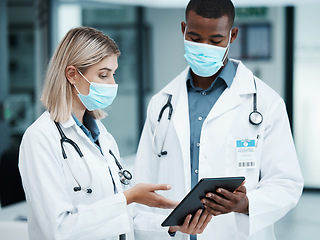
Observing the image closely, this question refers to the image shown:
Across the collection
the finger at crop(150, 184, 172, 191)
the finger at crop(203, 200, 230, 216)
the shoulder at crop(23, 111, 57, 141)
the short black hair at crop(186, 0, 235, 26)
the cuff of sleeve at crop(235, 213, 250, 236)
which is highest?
the short black hair at crop(186, 0, 235, 26)

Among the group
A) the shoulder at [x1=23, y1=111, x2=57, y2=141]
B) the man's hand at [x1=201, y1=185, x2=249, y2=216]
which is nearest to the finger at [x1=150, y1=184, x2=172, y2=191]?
the man's hand at [x1=201, y1=185, x2=249, y2=216]

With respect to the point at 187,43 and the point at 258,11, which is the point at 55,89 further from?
the point at 258,11

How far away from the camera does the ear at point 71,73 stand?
1439 mm

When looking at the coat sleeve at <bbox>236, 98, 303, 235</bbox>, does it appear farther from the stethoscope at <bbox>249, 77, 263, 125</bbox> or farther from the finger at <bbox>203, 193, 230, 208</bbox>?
the finger at <bbox>203, 193, 230, 208</bbox>

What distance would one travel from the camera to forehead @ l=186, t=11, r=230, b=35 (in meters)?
1.60

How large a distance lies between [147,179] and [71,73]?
21.1 inches

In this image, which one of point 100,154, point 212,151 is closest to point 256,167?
point 212,151

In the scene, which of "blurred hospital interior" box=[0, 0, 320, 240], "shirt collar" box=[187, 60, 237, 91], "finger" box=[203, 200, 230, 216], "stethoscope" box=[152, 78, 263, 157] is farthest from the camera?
"blurred hospital interior" box=[0, 0, 320, 240]

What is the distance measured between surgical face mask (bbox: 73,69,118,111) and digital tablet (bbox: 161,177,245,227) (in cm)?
44

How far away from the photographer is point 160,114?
5.73ft

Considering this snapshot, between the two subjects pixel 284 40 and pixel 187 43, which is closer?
pixel 187 43

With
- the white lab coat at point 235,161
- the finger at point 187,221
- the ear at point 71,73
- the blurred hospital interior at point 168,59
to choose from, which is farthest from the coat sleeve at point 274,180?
the blurred hospital interior at point 168,59

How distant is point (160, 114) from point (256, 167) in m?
0.41

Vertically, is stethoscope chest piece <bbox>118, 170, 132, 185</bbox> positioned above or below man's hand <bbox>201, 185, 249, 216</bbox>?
above
